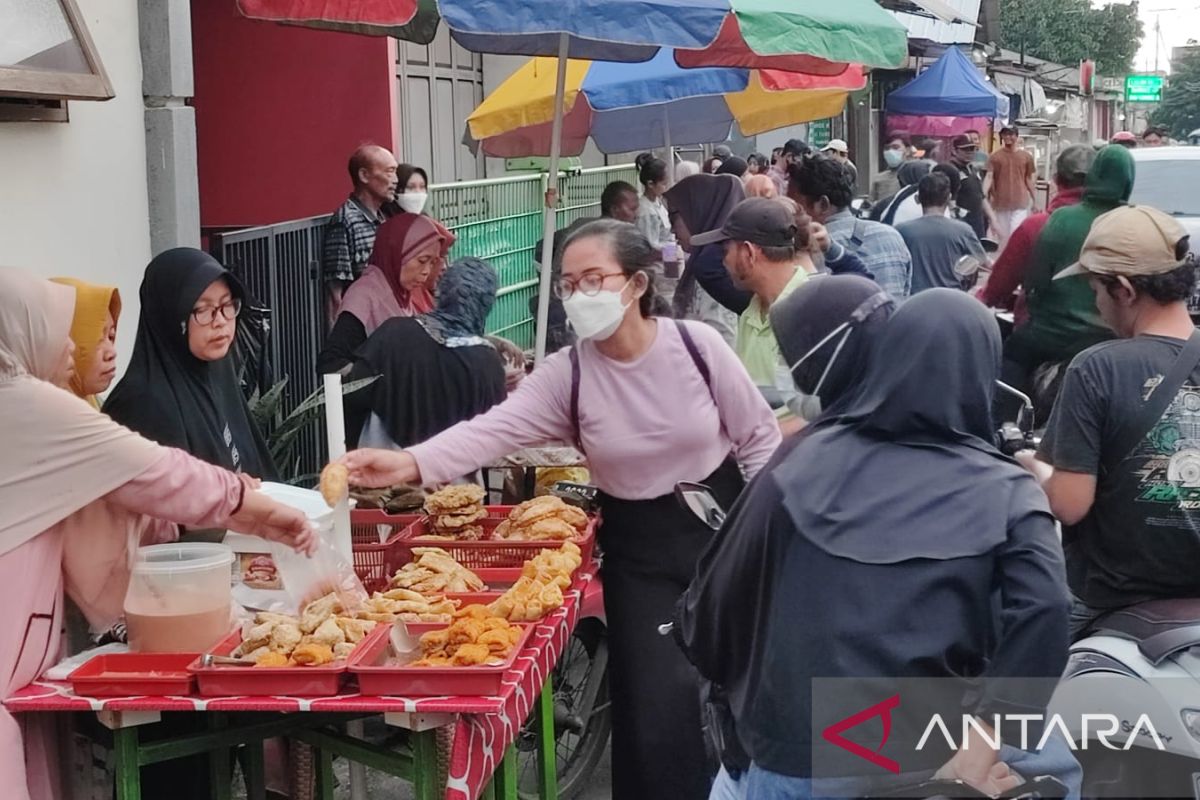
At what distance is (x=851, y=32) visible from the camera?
21.2 feet

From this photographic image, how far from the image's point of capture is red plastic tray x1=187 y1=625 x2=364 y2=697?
3221 millimetres

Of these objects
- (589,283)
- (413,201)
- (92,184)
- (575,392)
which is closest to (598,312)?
(589,283)

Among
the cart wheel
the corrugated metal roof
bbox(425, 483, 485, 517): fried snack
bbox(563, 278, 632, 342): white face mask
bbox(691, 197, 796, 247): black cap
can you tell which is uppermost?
the corrugated metal roof

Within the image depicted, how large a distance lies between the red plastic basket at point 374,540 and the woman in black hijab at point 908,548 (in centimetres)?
195

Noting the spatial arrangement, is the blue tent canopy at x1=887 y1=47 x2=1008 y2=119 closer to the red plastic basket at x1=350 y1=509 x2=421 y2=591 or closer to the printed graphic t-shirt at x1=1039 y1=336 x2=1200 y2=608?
the red plastic basket at x1=350 y1=509 x2=421 y2=591

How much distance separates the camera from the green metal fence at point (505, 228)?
10570mm

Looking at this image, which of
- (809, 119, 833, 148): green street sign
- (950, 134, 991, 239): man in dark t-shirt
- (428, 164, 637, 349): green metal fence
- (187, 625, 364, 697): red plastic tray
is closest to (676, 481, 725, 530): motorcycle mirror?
(187, 625, 364, 697): red plastic tray

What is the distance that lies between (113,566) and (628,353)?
157cm

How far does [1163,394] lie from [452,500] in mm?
2245

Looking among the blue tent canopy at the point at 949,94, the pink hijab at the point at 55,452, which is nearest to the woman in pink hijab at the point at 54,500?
the pink hijab at the point at 55,452

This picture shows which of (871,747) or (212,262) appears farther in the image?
(212,262)

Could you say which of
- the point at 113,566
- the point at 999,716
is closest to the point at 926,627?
the point at 999,716

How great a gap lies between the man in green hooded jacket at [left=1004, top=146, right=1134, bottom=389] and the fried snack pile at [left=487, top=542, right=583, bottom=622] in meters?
3.38

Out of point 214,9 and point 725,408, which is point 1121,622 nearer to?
point 725,408
